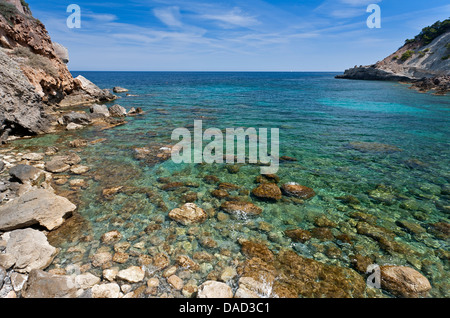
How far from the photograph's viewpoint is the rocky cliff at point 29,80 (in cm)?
1466

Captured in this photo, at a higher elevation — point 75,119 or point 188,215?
point 75,119

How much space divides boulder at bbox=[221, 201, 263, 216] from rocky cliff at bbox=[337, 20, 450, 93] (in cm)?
7884

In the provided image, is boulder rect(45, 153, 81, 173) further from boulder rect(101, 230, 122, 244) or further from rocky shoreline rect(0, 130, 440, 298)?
boulder rect(101, 230, 122, 244)

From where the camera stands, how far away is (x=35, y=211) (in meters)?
6.85

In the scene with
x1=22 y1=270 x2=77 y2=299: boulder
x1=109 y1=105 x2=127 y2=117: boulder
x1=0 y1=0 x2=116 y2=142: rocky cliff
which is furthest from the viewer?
x1=109 y1=105 x2=127 y2=117: boulder

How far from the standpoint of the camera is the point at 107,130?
18688mm

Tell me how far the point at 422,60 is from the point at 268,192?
4243 inches

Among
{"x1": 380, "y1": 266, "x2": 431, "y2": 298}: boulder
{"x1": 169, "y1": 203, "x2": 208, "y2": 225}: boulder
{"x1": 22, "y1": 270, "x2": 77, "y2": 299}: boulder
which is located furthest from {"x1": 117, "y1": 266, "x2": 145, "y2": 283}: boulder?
{"x1": 380, "y1": 266, "x2": 431, "y2": 298}: boulder

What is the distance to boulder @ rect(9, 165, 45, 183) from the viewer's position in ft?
29.9

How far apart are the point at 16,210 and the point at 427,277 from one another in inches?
448

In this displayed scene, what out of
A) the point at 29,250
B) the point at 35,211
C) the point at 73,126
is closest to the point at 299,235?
the point at 29,250

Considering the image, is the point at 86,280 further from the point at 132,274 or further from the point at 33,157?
the point at 33,157

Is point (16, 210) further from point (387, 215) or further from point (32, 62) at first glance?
point (32, 62)
